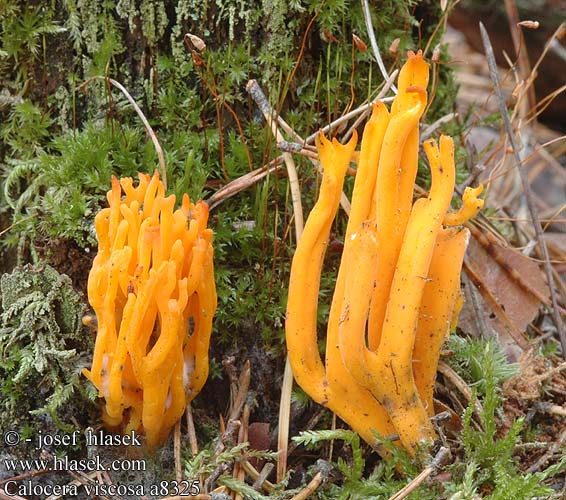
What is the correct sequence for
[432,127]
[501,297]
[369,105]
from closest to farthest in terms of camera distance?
[369,105] → [432,127] → [501,297]

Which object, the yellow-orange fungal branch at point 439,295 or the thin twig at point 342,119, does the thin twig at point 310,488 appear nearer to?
the yellow-orange fungal branch at point 439,295

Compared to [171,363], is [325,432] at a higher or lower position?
lower

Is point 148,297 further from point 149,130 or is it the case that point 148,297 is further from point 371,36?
point 371,36

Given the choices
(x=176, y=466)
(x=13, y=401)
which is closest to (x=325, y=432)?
(x=176, y=466)

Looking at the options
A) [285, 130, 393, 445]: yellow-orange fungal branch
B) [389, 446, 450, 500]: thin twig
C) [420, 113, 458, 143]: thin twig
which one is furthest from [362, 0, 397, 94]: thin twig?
[389, 446, 450, 500]: thin twig

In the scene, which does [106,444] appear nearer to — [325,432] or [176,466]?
[176,466]

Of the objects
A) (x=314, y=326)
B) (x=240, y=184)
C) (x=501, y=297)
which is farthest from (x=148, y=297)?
(x=501, y=297)
